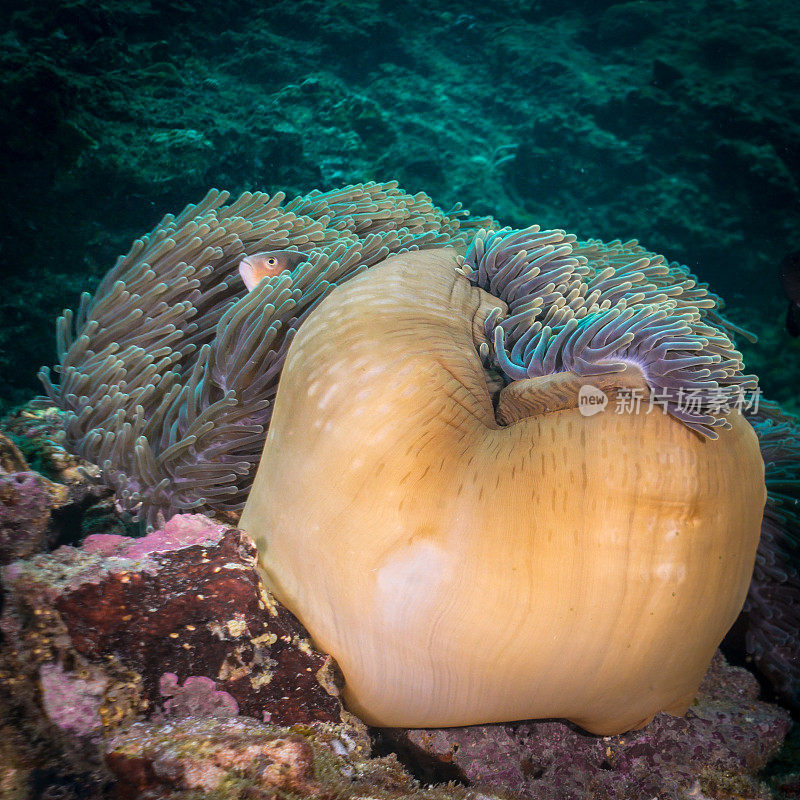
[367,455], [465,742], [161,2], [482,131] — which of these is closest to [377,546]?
[367,455]

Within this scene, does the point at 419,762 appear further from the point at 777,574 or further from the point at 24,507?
the point at 777,574

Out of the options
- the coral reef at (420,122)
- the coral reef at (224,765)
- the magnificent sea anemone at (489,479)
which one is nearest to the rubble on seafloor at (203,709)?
the coral reef at (224,765)

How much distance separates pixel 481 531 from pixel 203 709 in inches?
31.9

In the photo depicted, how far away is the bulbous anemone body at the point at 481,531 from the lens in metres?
1.36

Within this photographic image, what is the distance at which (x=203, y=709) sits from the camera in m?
1.31

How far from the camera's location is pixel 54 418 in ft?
7.14

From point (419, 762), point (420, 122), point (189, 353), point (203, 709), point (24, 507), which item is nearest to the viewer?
point (203, 709)

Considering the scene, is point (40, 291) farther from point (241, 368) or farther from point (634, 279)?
point (634, 279)

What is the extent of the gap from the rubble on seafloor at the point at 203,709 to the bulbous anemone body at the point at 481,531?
0.15 m

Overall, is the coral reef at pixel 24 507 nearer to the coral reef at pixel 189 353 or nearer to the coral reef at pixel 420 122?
the coral reef at pixel 189 353

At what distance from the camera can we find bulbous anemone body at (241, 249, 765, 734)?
136 centimetres

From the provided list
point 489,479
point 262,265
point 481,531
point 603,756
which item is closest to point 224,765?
point 481,531

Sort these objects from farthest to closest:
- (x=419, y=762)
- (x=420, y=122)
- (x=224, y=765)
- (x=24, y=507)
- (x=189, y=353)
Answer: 1. (x=420, y=122)
2. (x=189, y=353)
3. (x=419, y=762)
4. (x=24, y=507)
5. (x=224, y=765)

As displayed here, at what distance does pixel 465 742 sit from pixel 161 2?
8962 mm
